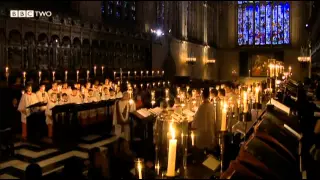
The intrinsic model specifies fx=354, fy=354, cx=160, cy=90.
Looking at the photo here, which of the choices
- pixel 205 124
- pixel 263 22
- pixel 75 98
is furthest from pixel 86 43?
pixel 263 22

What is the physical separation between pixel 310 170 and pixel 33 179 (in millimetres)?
3191

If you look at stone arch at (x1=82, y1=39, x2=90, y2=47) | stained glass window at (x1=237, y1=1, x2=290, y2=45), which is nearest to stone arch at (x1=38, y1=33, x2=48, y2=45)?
stone arch at (x1=82, y1=39, x2=90, y2=47)

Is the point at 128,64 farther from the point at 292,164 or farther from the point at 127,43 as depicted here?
the point at 292,164

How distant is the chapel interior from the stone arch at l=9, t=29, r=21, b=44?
2.3 inches

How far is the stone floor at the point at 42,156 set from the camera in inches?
327

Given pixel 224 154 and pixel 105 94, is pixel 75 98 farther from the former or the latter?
pixel 224 154

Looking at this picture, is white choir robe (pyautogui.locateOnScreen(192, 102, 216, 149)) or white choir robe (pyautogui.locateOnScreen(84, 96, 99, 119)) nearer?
white choir robe (pyautogui.locateOnScreen(192, 102, 216, 149))

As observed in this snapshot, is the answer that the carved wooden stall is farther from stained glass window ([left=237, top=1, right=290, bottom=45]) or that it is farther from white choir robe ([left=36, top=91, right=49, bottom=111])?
stained glass window ([left=237, top=1, right=290, bottom=45])

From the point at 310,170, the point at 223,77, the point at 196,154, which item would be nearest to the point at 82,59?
the point at 196,154

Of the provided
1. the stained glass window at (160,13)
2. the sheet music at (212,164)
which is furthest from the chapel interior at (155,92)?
the stained glass window at (160,13)

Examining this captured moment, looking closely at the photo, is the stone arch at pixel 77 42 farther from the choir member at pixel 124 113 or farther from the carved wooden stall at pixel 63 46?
the choir member at pixel 124 113

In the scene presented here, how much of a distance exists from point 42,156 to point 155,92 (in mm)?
6785

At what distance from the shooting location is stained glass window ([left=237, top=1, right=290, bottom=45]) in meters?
36.2

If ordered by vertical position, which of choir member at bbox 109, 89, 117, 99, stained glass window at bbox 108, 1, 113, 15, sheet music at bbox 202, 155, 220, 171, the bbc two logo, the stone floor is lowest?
the stone floor
